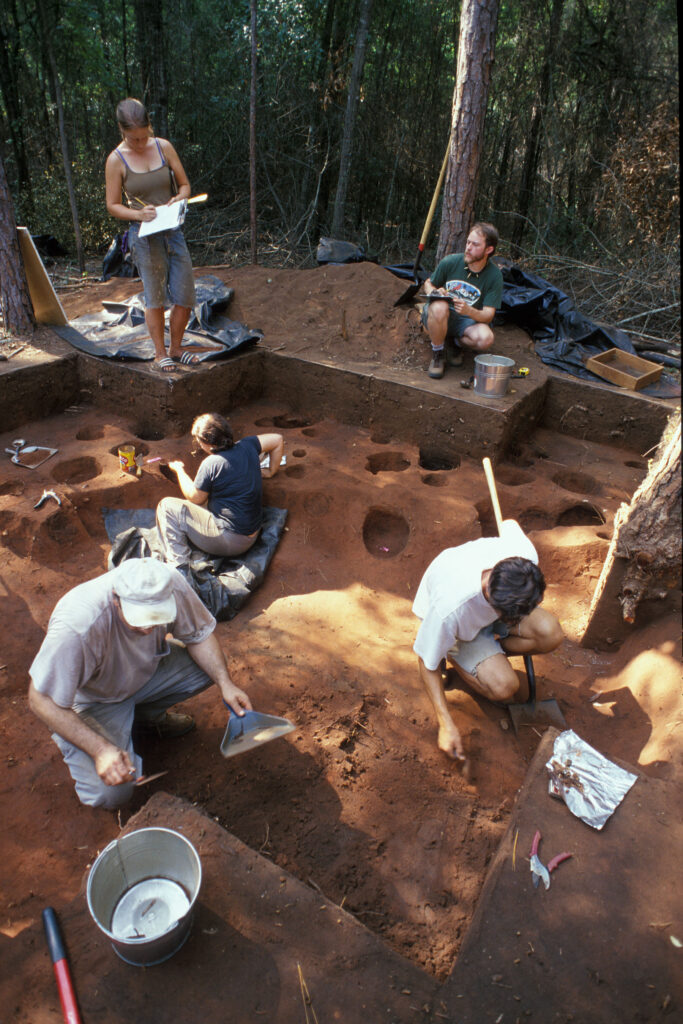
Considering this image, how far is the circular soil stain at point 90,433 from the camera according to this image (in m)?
5.12

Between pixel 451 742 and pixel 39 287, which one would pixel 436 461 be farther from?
pixel 39 287

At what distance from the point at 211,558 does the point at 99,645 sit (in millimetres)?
1792

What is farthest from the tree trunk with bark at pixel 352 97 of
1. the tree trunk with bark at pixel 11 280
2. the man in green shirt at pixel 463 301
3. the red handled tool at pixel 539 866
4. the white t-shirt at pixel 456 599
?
the red handled tool at pixel 539 866

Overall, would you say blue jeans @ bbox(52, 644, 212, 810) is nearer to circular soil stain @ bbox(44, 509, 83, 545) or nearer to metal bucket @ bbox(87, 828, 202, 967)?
metal bucket @ bbox(87, 828, 202, 967)

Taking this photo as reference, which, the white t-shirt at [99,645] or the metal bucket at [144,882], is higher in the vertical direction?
the white t-shirt at [99,645]

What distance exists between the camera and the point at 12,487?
14.4 feet

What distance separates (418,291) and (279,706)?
4.46 meters

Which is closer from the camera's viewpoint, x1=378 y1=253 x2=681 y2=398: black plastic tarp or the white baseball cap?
the white baseball cap

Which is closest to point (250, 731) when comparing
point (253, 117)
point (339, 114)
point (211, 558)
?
point (211, 558)

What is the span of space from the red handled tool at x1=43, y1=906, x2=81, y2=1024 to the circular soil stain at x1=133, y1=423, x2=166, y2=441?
12.7ft

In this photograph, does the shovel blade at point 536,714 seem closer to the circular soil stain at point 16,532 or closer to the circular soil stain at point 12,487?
the circular soil stain at point 16,532

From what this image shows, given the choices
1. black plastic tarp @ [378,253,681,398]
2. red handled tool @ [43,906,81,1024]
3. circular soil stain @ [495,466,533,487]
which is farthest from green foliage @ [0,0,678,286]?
red handled tool @ [43,906,81,1024]

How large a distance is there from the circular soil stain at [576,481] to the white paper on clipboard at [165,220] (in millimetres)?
3478

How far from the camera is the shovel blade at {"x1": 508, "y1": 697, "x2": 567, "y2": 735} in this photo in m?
2.98
